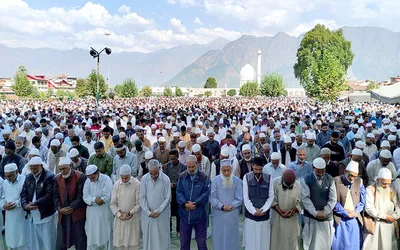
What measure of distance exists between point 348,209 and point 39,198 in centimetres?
368

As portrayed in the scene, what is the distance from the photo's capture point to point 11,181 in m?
4.57

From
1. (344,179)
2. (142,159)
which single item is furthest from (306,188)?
(142,159)

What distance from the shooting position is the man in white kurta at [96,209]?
14.9ft

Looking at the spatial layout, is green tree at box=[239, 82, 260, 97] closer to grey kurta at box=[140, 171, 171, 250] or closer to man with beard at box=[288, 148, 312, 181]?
man with beard at box=[288, 148, 312, 181]

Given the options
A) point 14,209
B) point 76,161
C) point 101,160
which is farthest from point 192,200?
point 14,209

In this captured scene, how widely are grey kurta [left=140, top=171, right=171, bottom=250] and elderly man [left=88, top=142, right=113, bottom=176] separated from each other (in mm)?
1185

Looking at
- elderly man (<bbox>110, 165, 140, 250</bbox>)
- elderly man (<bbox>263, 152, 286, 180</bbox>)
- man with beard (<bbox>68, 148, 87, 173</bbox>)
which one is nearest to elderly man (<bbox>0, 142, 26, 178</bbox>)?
man with beard (<bbox>68, 148, 87, 173</bbox>)

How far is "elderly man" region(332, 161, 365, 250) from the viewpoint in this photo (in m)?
4.32

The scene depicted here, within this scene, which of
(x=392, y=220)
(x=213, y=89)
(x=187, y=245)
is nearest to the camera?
(x=392, y=220)

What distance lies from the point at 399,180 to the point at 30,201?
4475 millimetres

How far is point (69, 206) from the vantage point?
4.52 meters

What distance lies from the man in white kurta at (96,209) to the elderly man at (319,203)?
241 centimetres

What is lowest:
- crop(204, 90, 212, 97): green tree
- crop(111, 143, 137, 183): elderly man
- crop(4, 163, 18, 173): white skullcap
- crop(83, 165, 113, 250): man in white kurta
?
crop(83, 165, 113, 250): man in white kurta

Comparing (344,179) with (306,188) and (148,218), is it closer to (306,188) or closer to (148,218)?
(306,188)
